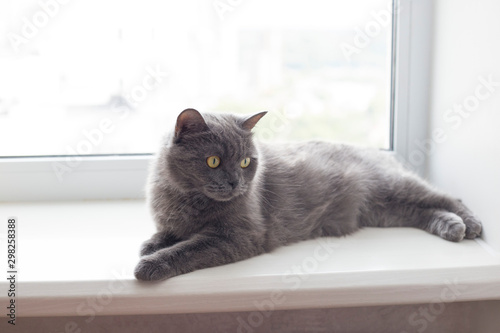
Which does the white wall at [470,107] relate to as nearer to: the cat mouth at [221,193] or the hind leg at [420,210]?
the hind leg at [420,210]

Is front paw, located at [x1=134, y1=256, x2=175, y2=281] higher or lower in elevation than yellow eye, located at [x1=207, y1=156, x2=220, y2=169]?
lower

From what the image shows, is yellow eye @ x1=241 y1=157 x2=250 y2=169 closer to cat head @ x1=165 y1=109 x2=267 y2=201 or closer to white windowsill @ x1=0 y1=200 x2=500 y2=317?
cat head @ x1=165 y1=109 x2=267 y2=201

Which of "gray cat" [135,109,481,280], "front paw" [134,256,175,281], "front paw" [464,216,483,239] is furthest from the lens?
"front paw" [464,216,483,239]

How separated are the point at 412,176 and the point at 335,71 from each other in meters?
0.44

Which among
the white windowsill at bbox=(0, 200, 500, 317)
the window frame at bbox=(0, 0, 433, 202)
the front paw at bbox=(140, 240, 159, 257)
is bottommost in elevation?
the white windowsill at bbox=(0, 200, 500, 317)

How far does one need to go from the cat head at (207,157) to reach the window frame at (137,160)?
0.50 m

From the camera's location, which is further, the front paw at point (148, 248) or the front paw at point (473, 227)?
the front paw at point (473, 227)

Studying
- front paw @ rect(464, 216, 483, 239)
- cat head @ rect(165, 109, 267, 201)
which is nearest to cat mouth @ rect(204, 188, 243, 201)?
cat head @ rect(165, 109, 267, 201)

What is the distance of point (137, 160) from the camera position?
159 cm

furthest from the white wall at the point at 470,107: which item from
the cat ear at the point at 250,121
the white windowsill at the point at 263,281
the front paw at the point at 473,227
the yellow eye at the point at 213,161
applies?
the yellow eye at the point at 213,161

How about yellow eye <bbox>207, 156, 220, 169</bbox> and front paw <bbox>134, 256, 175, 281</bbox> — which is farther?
yellow eye <bbox>207, 156, 220, 169</bbox>

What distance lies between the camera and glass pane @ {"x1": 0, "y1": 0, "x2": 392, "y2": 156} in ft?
5.01

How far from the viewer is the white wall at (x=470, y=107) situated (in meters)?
1.15

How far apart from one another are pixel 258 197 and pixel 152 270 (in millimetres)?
367
